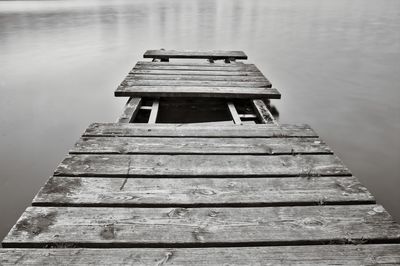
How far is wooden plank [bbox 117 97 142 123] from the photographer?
11.4ft

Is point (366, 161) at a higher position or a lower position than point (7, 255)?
lower

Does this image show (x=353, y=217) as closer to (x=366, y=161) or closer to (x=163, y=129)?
(x=163, y=129)

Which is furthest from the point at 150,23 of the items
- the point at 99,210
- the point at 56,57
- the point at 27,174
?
the point at 99,210

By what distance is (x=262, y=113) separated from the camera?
12.2ft

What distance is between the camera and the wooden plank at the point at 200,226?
1.61 metres

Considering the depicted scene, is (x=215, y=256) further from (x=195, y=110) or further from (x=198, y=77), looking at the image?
(x=198, y=77)

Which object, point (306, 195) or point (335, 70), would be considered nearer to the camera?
point (306, 195)

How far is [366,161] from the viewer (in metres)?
3.63

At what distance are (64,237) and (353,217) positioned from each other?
1599mm

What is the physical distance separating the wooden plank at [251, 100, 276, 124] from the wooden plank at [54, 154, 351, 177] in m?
1.05

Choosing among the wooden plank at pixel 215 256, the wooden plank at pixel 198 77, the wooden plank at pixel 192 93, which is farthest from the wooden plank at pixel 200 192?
the wooden plank at pixel 198 77

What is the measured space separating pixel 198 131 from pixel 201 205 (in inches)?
46.3

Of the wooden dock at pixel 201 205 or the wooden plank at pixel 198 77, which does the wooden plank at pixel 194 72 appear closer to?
the wooden plank at pixel 198 77

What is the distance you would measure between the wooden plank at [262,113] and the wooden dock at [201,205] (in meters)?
0.41
